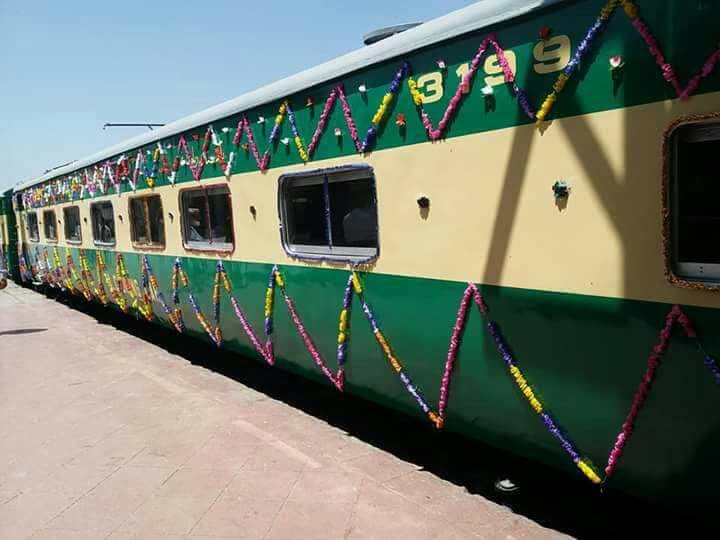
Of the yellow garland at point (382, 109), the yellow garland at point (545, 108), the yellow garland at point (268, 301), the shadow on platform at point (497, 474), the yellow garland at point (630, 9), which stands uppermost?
the yellow garland at point (630, 9)

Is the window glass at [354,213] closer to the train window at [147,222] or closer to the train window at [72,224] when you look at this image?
the train window at [147,222]

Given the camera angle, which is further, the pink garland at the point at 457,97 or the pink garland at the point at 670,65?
the pink garland at the point at 457,97

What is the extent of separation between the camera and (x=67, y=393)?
19.9ft

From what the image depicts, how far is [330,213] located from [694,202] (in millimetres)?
2397

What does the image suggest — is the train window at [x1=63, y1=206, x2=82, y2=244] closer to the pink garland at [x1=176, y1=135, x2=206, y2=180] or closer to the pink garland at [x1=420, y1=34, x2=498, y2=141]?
the pink garland at [x1=176, y1=135, x2=206, y2=180]

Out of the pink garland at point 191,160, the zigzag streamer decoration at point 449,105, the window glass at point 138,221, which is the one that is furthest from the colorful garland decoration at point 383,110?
the window glass at point 138,221

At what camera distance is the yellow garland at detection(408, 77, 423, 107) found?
3311mm

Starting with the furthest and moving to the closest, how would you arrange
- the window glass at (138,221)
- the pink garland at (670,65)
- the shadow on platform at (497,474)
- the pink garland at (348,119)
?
the window glass at (138,221)
the pink garland at (348,119)
the shadow on platform at (497,474)
the pink garland at (670,65)

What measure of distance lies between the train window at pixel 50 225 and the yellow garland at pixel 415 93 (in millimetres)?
10438

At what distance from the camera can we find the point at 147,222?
726cm

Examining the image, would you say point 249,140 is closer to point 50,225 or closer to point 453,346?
point 453,346

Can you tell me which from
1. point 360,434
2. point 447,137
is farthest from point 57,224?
point 447,137

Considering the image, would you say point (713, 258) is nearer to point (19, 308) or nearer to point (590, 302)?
point (590, 302)

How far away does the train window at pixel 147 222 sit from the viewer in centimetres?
686
